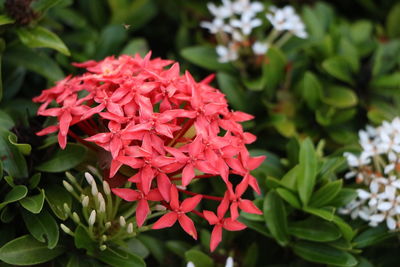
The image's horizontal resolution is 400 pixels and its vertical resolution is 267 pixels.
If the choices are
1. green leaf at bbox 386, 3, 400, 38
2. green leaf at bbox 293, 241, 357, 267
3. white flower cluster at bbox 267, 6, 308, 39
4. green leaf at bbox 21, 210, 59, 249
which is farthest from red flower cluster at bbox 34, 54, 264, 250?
green leaf at bbox 386, 3, 400, 38

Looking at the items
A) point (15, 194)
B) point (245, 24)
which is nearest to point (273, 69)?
point (245, 24)

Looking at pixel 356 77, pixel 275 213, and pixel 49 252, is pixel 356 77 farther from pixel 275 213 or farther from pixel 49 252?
pixel 49 252

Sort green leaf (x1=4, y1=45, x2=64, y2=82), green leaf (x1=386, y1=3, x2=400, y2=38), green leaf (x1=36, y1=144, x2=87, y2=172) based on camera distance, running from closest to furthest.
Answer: green leaf (x1=36, y1=144, x2=87, y2=172) → green leaf (x1=4, y1=45, x2=64, y2=82) → green leaf (x1=386, y1=3, x2=400, y2=38)

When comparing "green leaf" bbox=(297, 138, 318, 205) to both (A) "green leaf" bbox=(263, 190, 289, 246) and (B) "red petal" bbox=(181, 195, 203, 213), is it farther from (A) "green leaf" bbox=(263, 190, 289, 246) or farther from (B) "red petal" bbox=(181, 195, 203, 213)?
(B) "red petal" bbox=(181, 195, 203, 213)

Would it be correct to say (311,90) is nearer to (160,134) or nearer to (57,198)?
(160,134)

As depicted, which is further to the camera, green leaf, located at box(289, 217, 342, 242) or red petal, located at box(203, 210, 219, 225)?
green leaf, located at box(289, 217, 342, 242)

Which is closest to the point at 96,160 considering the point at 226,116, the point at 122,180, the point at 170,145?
the point at 122,180
